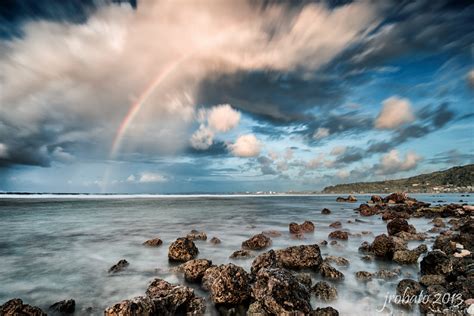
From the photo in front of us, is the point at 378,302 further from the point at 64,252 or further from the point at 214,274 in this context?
the point at 64,252

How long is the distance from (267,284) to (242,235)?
892cm

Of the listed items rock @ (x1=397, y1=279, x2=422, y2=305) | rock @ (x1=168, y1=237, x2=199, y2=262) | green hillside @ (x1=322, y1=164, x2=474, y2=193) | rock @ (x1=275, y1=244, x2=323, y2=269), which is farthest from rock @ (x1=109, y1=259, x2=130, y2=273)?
green hillside @ (x1=322, y1=164, x2=474, y2=193)

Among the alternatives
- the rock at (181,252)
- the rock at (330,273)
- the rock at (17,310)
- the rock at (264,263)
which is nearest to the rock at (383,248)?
the rock at (330,273)

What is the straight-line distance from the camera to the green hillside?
120 meters

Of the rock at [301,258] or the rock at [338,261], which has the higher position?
the rock at [301,258]

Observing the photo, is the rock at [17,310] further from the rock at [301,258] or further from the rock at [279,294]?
the rock at [301,258]

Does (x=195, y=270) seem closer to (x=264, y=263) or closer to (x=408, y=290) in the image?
(x=264, y=263)

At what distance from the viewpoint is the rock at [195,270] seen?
679 cm

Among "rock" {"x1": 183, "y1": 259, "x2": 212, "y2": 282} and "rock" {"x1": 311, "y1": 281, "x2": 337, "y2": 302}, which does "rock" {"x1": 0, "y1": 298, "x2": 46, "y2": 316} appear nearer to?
"rock" {"x1": 183, "y1": 259, "x2": 212, "y2": 282}

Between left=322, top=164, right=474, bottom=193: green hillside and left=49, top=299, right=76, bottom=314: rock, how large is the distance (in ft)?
474

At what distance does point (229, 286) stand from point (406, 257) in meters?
6.63

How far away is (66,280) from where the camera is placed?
23.2 feet

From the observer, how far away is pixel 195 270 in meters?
6.89

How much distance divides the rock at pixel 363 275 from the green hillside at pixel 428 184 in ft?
453
